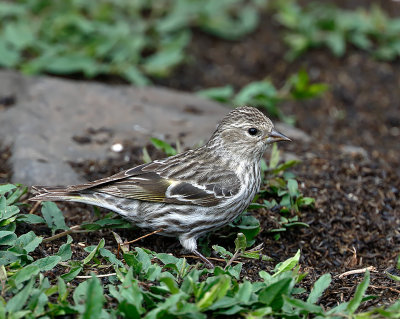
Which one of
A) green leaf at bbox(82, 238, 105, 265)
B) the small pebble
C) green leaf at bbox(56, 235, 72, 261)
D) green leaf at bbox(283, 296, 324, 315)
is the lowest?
the small pebble

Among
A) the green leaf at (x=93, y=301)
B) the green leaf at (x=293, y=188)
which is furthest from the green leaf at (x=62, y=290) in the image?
the green leaf at (x=293, y=188)

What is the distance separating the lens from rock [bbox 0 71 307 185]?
6895 mm

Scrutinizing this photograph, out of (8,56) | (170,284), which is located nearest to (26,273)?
(170,284)

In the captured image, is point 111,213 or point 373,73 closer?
point 111,213

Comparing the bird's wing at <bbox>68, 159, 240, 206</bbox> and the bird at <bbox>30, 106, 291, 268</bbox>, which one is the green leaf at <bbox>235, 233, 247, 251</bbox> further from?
the bird's wing at <bbox>68, 159, 240, 206</bbox>

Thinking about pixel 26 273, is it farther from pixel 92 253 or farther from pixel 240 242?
pixel 240 242

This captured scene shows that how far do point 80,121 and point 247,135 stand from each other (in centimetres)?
Answer: 239

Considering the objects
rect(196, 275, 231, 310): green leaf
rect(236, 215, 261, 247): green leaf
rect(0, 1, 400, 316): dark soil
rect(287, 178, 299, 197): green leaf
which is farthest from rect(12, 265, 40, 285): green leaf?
rect(287, 178, 299, 197): green leaf

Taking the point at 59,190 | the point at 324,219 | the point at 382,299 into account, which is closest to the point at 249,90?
the point at 324,219

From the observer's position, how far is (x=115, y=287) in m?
4.82

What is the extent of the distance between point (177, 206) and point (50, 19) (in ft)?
15.9

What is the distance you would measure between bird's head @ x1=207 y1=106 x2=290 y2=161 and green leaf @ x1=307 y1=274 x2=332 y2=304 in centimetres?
150

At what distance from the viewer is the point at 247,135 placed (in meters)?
6.07

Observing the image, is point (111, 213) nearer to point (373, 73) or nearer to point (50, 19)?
point (50, 19)
